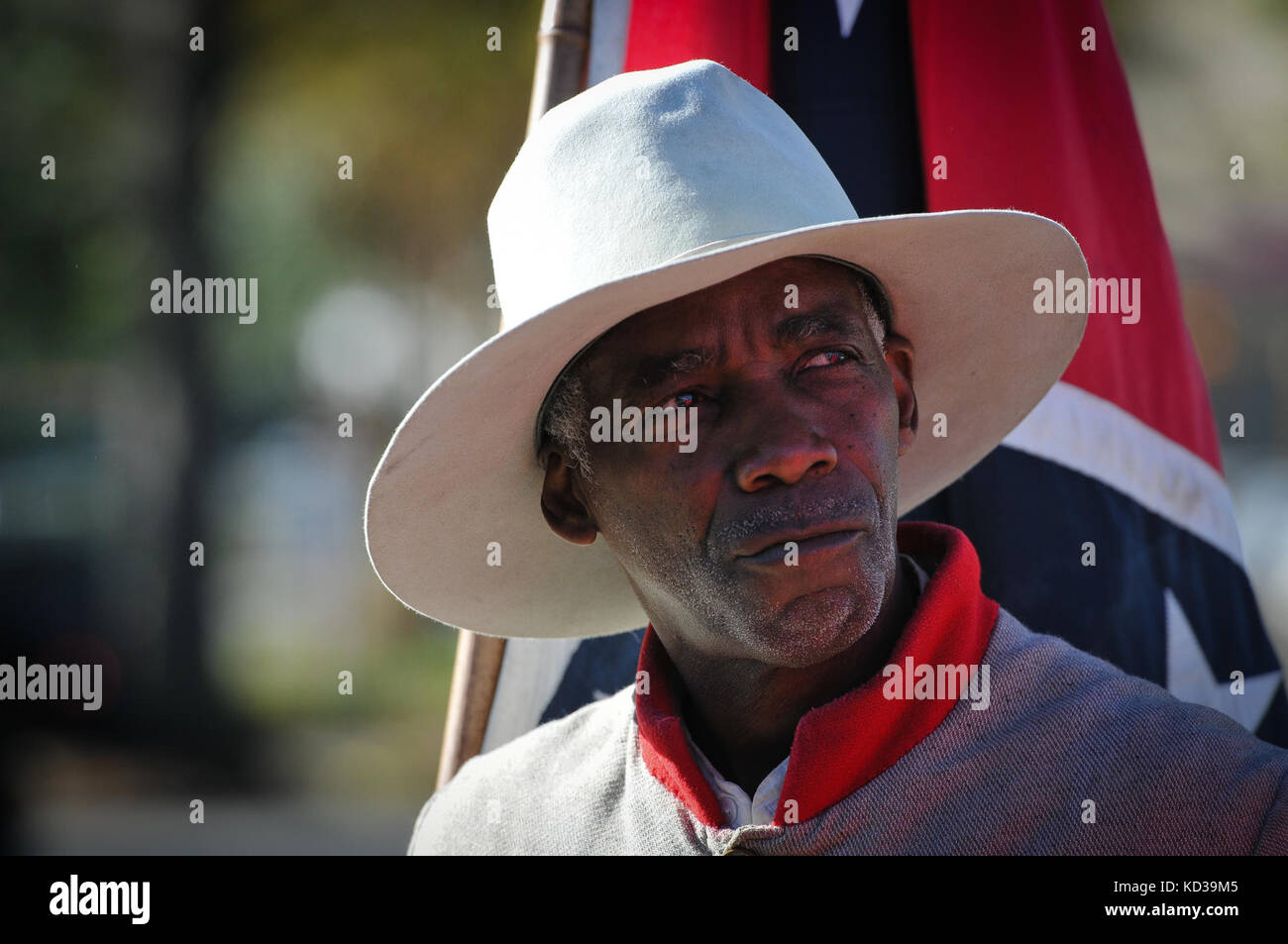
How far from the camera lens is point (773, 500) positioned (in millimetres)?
1978

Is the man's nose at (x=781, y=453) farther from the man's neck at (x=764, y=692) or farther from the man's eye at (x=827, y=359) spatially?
the man's neck at (x=764, y=692)

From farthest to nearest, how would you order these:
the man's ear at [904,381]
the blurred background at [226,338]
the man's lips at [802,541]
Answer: the blurred background at [226,338] < the man's ear at [904,381] < the man's lips at [802,541]

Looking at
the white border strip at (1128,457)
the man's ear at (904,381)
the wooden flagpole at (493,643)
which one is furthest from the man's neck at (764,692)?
the white border strip at (1128,457)

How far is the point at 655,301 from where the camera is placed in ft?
6.63

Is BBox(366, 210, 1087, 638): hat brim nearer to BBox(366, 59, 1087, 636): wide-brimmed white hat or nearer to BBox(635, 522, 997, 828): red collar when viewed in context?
BBox(366, 59, 1087, 636): wide-brimmed white hat

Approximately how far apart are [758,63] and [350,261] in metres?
9.89

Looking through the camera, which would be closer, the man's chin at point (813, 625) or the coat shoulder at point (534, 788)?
the man's chin at point (813, 625)

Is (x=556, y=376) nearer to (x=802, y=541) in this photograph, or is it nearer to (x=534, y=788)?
(x=802, y=541)

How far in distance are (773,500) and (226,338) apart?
10.9m

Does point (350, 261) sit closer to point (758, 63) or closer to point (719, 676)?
point (758, 63)

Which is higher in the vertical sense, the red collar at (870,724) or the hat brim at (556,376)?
the hat brim at (556,376)

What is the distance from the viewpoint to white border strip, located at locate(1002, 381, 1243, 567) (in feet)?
10.2

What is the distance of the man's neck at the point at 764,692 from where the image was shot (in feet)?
7.13
